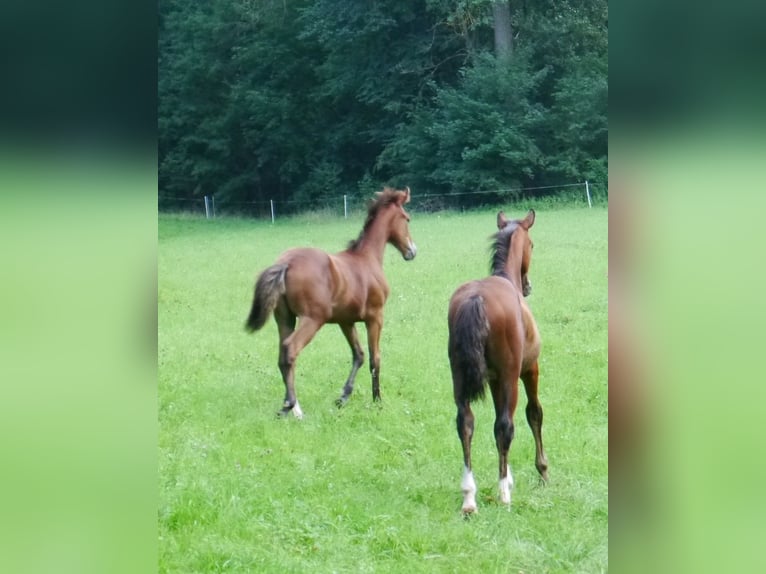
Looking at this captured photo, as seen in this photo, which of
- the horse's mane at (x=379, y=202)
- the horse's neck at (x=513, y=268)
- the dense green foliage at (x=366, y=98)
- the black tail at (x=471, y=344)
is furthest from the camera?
the horse's mane at (x=379, y=202)

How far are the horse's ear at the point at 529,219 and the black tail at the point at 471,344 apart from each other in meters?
0.52

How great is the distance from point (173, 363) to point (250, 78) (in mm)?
1428

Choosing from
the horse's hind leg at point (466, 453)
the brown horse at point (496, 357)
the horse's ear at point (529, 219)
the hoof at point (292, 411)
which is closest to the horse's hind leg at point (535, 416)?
the brown horse at point (496, 357)

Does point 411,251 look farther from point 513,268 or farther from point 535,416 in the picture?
point 535,416

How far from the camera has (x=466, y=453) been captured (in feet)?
10.7

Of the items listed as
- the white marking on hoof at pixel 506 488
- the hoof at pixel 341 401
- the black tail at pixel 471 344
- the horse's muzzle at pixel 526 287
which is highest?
the horse's muzzle at pixel 526 287

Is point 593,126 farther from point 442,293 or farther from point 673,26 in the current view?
point 673,26

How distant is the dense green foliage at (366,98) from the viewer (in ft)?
10.6

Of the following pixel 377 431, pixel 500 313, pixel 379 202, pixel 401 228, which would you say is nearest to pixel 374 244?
pixel 401 228

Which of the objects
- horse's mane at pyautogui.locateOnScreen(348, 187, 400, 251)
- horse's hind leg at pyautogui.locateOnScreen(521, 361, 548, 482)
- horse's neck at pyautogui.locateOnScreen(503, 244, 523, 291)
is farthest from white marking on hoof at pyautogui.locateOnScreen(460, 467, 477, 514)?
horse's mane at pyautogui.locateOnScreen(348, 187, 400, 251)

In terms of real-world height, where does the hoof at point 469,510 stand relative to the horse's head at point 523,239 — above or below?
below

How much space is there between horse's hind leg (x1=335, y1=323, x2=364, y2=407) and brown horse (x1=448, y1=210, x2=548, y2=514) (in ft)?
4.39

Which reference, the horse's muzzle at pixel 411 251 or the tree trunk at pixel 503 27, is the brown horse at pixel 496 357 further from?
the horse's muzzle at pixel 411 251

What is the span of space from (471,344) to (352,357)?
188 centimetres
